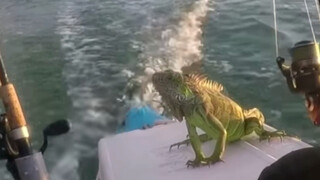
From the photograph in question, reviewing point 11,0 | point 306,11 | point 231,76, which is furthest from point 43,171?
point 11,0

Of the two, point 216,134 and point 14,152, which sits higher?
point 14,152

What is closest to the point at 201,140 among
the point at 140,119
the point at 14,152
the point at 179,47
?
the point at 140,119

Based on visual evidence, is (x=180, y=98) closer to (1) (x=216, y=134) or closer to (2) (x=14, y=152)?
(1) (x=216, y=134)

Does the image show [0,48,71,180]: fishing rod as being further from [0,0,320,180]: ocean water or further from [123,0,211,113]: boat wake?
[123,0,211,113]: boat wake

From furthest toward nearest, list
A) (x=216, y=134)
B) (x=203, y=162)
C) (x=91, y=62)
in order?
1. (x=91, y=62)
2. (x=216, y=134)
3. (x=203, y=162)

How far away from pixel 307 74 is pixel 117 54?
15.3 ft

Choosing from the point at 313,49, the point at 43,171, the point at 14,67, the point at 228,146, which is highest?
the point at 313,49

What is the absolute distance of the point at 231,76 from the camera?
5.10 meters

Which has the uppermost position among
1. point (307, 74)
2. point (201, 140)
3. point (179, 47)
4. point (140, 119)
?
Result: point (307, 74)

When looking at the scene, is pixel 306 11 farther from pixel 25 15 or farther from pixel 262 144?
pixel 262 144

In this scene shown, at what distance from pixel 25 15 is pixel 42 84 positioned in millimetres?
2529

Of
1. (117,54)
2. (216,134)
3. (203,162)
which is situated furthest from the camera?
(117,54)

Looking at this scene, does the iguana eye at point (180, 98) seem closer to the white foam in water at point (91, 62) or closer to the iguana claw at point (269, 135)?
the iguana claw at point (269, 135)

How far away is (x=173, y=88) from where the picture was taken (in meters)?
2.32
